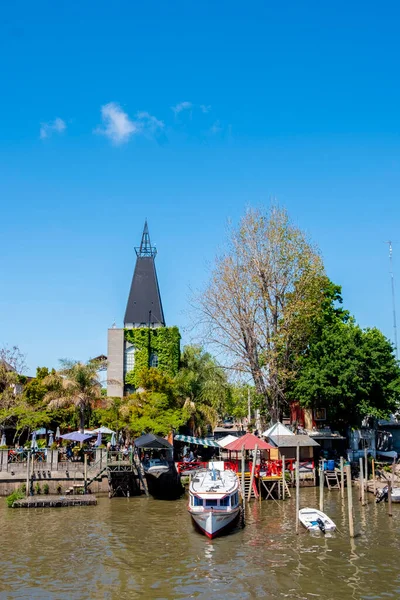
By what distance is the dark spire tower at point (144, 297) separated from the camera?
74438mm

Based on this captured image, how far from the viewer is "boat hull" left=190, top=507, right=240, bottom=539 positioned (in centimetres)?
3042

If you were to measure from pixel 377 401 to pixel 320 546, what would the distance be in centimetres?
2492

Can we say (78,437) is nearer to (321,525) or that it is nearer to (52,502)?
(52,502)

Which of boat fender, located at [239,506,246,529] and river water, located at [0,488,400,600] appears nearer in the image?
river water, located at [0,488,400,600]

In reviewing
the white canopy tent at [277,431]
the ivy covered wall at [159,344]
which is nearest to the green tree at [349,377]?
the white canopy tent at [277,431]

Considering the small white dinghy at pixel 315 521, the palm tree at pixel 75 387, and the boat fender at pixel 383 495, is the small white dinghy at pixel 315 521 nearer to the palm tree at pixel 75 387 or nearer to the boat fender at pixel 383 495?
the boat fender at pixel 383 495

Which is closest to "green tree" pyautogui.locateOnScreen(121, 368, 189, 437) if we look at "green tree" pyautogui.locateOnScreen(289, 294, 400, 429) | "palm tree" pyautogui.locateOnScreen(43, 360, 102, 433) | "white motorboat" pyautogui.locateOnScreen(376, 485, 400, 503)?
"palm tree" pyautogui.locateOnScreen(43, 360, 102, 433)

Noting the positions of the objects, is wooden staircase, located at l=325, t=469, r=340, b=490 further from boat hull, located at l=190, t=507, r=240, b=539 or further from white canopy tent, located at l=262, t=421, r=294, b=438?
boat hull, located at l=190, t=507, r=240, b=539

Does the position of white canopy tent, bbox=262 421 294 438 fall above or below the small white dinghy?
above

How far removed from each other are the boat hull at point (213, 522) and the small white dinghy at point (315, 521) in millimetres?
3653

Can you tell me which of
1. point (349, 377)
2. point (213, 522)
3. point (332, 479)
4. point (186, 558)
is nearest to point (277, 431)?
point (332, 479)

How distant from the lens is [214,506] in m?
31.6

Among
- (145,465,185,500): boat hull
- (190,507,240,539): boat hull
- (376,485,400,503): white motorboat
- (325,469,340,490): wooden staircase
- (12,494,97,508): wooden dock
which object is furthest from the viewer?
(325,469,340,490): wooden staircase

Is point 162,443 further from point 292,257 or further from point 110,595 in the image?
point 110,595
